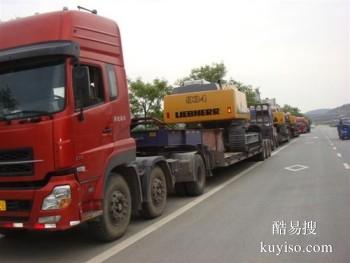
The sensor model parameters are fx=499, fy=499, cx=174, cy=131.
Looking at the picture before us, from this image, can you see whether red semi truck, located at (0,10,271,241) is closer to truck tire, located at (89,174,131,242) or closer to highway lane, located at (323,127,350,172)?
truck tire, located at (89,174,131,242)

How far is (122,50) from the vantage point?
8.35 metres

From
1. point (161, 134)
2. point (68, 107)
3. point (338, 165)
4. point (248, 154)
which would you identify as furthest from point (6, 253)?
point (338, 165)

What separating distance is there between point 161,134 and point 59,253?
4613 millimetres

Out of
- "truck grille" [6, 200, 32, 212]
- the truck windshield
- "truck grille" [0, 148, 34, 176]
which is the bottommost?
"truck grille" [6, 200, 32, 212]

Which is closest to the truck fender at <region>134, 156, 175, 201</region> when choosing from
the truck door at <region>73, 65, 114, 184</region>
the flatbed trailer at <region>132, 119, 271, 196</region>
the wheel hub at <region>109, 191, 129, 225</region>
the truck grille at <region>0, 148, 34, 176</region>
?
the flatbed trailer at <region>132, 119, 271, 196</region>

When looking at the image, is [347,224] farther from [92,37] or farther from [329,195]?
[92,37]

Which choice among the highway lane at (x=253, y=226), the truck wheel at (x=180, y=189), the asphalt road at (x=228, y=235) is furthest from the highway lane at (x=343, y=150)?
the truck wheel at (x=180, y=189)

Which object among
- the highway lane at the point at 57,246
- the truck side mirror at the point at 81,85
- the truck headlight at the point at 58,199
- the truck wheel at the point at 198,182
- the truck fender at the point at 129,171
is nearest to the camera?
the truck headlight at the point at 58,199

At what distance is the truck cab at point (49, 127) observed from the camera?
249 inches

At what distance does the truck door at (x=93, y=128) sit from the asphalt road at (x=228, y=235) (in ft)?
3.99

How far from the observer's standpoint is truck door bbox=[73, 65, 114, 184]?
671cm

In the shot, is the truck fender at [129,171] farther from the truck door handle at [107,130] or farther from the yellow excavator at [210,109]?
the yellow excavator at [210,109]

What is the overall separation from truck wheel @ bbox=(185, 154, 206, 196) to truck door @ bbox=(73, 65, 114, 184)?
4.19 m

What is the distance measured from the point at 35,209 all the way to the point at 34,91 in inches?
59.8
